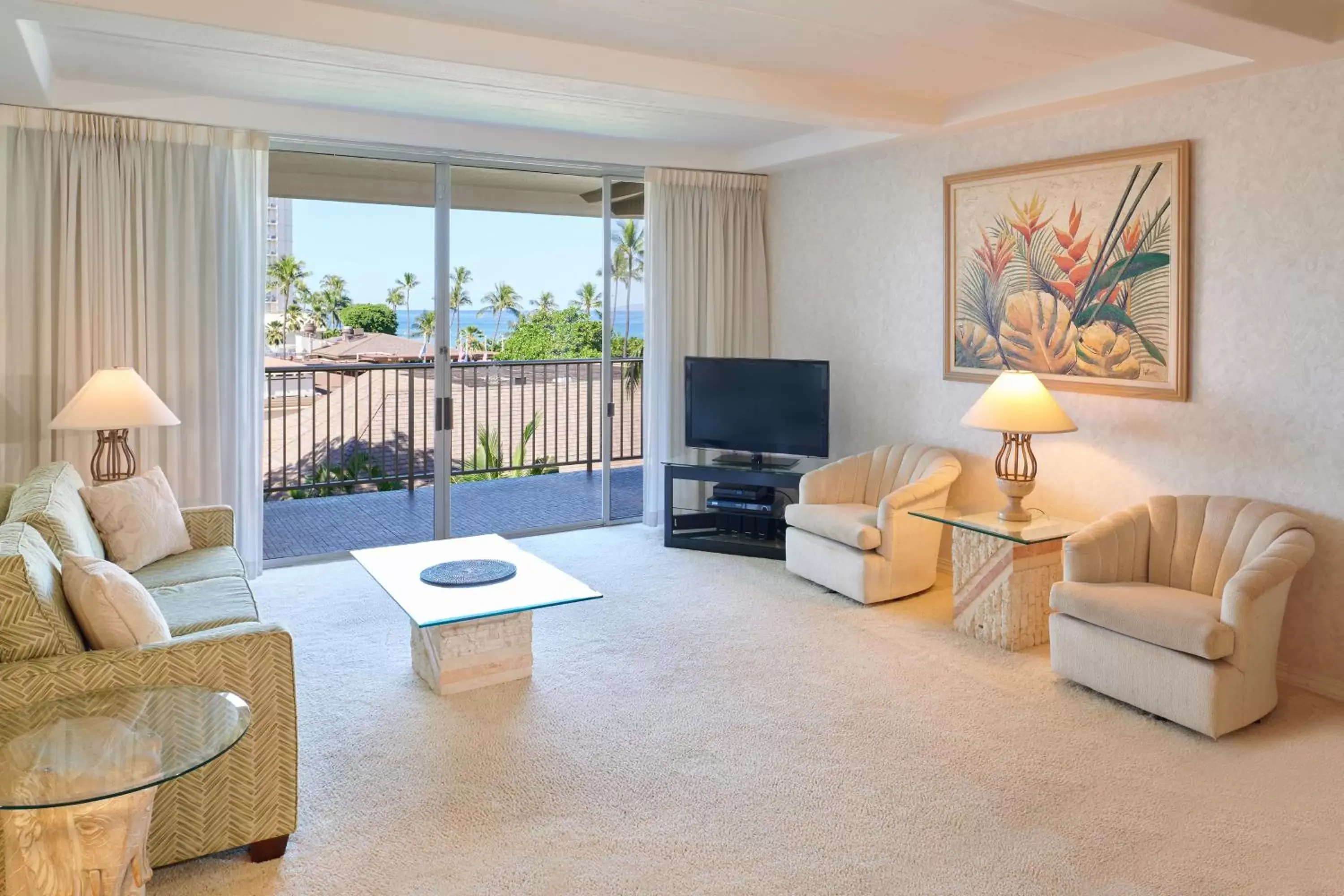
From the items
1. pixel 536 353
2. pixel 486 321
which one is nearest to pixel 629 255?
pixel 536 353

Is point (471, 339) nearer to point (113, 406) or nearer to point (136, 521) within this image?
point (113, 406)

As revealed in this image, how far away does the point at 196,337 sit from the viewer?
510cm

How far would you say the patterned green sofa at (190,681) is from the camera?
2.36m

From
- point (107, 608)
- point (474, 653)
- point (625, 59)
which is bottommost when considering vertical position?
point (474, 653)

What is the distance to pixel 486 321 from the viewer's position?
6.34 meters

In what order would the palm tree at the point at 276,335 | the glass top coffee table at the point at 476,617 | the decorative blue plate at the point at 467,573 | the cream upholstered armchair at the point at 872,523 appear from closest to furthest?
the glass top coffee table at the point at 476,617 < the decorative blue plate at the point at 467,573 < the cream upholstered armchair at the point at 872,523 < the palm tree at the point at 276,335

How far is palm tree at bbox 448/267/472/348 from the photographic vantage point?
607 cm

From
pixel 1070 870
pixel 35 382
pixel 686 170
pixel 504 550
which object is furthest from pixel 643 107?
pixel 1070 870

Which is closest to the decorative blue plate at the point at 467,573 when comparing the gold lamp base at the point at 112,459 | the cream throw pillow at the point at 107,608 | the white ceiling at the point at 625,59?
the cream throw pillow at the point at 107,608

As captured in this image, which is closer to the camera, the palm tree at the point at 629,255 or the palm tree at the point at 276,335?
the palm tree at the point at 276,335

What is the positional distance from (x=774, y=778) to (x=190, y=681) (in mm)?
1733

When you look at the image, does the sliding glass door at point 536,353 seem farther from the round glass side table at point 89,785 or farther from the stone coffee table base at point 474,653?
the round glass side table at point 89,785

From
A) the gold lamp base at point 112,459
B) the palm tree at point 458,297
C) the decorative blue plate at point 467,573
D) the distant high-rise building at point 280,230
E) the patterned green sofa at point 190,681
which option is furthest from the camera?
the palm tree at point 458,297

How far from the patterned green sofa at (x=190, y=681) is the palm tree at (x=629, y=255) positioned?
4.21 meters
